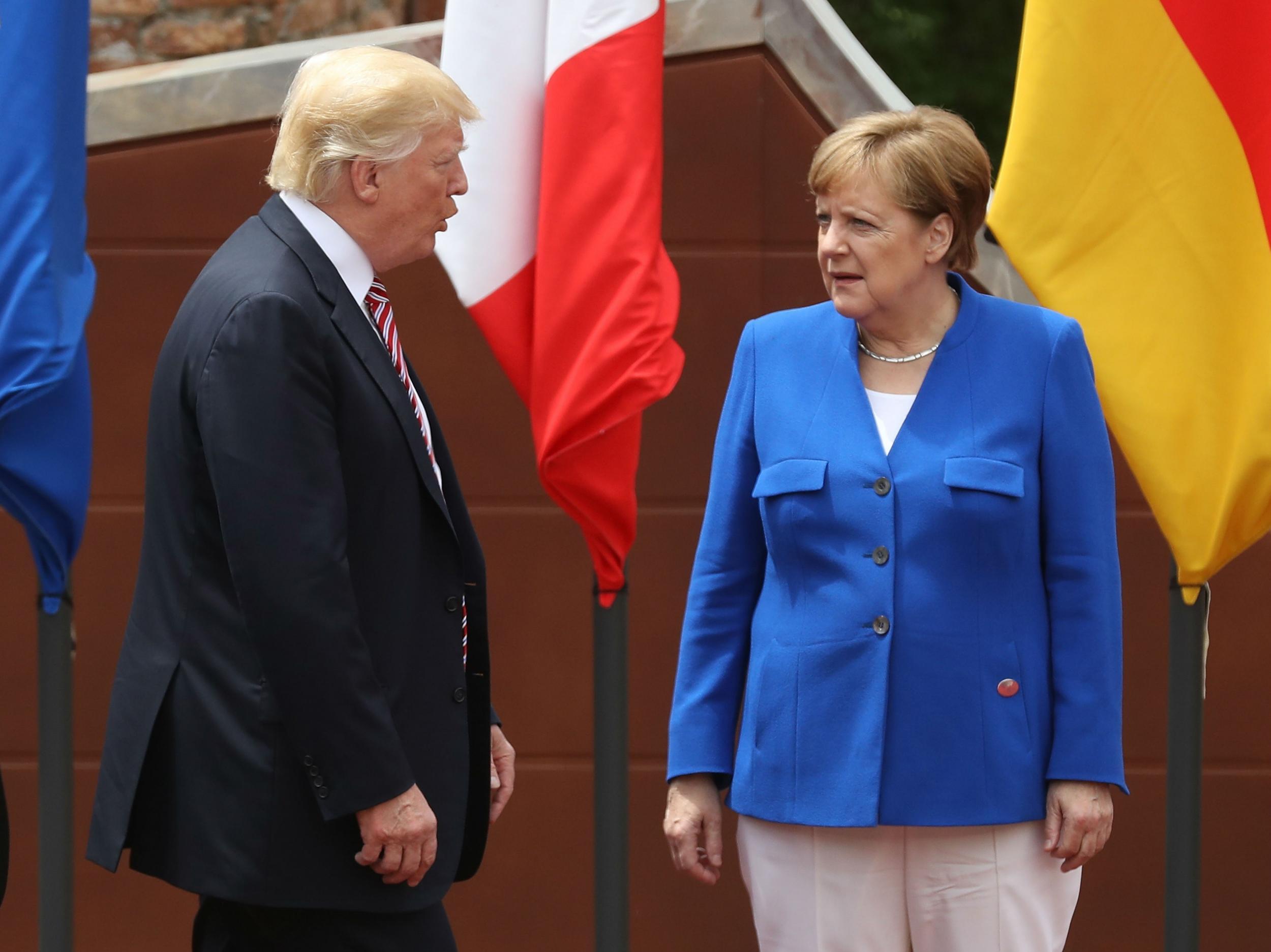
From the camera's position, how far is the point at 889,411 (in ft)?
6.88

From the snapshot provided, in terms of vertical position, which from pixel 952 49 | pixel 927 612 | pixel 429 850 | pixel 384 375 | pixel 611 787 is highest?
pixel 952 49

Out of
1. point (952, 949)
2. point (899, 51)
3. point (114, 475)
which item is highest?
point (899, 51)

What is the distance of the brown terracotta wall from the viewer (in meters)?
3.60

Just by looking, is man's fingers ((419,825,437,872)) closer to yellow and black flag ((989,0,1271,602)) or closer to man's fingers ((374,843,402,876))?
man's fingers ((374,843,402,876))

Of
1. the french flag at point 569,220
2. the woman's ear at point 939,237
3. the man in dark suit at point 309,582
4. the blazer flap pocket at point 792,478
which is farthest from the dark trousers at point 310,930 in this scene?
the french flag at point 569,220

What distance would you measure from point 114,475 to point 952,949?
2.36 m

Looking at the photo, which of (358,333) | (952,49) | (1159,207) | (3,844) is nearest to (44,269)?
(3,844)

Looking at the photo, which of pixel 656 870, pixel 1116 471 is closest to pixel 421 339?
pixel 656 870

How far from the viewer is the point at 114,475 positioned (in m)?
3.65

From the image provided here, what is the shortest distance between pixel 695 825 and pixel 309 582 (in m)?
0.68

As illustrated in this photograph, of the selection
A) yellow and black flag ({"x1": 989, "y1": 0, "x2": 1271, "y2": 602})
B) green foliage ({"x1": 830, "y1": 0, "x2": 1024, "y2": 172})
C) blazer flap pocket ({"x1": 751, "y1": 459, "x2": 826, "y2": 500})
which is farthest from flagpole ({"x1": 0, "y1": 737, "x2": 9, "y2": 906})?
green foliage ({"x1": 830, "y1": 0, "x2": 1024, "y2": 172})

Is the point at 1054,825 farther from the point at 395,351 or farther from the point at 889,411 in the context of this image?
the point at 395,351

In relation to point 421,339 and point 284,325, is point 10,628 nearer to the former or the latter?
point 421,339

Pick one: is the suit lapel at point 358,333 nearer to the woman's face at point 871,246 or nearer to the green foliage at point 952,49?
the woman's face at point 871,246
